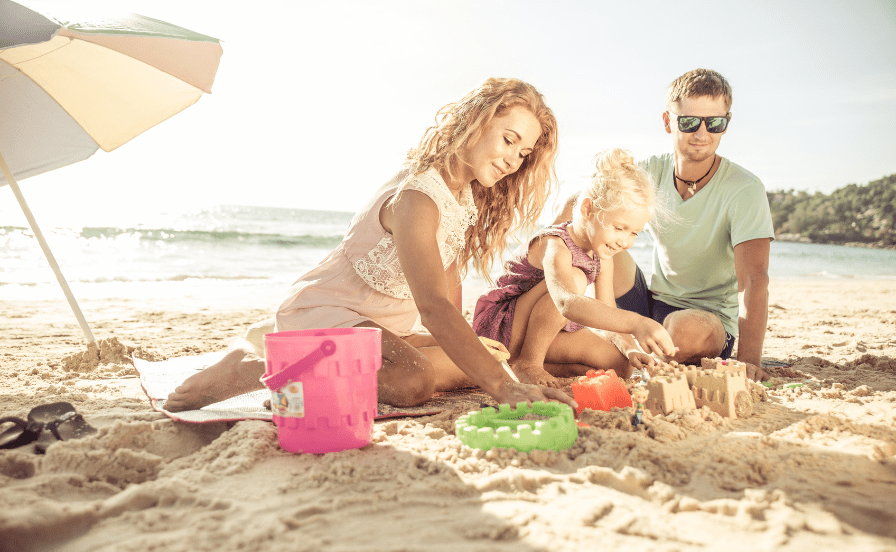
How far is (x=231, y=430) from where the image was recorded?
1.96 metres

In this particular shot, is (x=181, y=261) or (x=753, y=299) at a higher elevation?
(x=753, y=299)

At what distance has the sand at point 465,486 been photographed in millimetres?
1214

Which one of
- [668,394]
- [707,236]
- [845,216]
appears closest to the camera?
[668,394]

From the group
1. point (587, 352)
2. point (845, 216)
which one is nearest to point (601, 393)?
point (587, 352)

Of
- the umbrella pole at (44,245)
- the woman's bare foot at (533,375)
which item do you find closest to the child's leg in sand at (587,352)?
the woman's bare foot at (533,375)

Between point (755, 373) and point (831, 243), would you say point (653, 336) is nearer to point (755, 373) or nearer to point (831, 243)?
point (755, 373)

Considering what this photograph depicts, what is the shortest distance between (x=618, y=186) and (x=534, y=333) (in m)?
0.87

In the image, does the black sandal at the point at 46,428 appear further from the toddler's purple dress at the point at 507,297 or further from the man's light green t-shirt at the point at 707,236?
the man's light green t-shirt at the point at 707,236

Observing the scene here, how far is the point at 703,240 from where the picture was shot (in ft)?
11.2

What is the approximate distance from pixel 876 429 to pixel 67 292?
3.97 m

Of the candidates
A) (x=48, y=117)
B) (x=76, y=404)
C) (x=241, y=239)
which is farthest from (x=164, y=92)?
(x=241, y=239)

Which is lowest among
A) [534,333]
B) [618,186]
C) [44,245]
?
[534,333]

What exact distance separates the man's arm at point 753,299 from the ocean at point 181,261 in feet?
12.2

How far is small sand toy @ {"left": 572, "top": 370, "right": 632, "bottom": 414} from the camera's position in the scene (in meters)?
2.29
